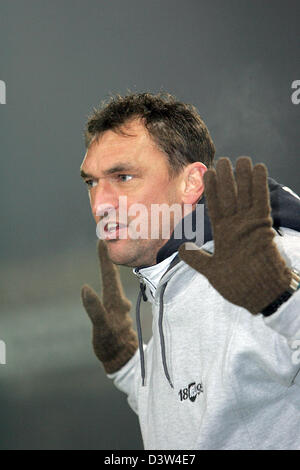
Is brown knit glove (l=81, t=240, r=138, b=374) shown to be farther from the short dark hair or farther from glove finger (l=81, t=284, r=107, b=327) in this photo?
the short dark hair

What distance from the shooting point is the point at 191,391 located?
64 cm

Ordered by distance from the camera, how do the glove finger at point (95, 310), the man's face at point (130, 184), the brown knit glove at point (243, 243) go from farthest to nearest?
the glove finger at point (95, 310) < the man's face at point (130, 184) < the brown knit glove at point (243, 243)

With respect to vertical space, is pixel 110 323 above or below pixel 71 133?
below

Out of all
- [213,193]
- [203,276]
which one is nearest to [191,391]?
[203,276]

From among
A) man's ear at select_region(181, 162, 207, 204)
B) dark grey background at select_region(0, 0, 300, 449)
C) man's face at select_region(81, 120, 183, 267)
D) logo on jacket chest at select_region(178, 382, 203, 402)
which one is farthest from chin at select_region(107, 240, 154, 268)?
dark grey background at select_region(0, 0, 300, 449)

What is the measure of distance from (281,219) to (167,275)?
176 mm

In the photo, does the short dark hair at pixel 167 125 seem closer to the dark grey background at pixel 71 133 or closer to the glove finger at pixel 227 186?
the glove finger at pixel 227 186

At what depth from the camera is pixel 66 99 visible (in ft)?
4.13

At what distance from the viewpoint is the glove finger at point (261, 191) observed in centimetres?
50

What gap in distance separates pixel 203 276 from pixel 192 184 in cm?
19

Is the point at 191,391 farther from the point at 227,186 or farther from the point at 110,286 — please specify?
the point at 110,286

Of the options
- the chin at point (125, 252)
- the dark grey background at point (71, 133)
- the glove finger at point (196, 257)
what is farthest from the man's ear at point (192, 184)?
the dark grey background at point (71, 133)

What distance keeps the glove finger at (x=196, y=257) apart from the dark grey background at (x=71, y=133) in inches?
30.0

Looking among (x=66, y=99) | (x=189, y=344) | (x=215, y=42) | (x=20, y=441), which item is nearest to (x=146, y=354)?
(x=189, y=344)
